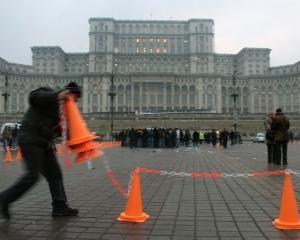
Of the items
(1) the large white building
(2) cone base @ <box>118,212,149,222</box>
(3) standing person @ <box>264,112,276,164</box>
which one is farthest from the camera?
(1) the large white building

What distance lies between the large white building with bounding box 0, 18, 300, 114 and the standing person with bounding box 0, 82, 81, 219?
127364 millimetres

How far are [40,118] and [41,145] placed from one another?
39 centimetres

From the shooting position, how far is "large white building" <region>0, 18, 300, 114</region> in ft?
461

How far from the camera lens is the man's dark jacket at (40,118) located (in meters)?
6.36

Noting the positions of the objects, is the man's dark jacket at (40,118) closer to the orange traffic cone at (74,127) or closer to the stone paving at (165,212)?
the orange traffic cone at (74,127)

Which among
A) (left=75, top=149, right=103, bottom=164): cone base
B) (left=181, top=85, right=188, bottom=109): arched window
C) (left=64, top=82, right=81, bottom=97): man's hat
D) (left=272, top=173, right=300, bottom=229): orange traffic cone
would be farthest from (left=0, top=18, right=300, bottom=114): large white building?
(left=272, top=173, right=300, bottom=229): orange traffic cone

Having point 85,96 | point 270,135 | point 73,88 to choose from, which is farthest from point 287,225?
point 85,96

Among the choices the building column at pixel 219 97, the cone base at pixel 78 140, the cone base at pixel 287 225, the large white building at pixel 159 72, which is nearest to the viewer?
the cone base at pixel 287 225

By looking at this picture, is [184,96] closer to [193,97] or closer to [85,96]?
[193,97]

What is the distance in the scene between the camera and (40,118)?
6.50 m

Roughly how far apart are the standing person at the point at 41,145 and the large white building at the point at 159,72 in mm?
127364

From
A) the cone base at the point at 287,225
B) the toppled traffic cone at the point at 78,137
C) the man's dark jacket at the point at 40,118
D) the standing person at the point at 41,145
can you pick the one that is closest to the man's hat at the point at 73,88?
the standing person at the point at 41,145

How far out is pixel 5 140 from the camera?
31172mm

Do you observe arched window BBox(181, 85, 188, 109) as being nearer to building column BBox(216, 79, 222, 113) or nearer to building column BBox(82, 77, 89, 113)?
building column BBox(216, 79, 222, 113)
